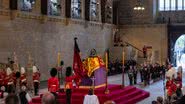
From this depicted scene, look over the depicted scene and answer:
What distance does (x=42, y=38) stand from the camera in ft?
92.9

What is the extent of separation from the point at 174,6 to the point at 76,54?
29.4 m

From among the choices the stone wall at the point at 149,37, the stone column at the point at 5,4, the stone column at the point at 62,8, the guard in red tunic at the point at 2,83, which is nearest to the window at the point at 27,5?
the stone column at the point at 5,4

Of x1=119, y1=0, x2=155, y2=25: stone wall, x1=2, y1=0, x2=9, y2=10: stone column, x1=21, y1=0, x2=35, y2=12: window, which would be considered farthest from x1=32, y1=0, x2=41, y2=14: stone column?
x1=119, y1=0, x2=155, y2=25: stone wall

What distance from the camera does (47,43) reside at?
2903cm

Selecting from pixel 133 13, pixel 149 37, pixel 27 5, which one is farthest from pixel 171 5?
pixel 27 5

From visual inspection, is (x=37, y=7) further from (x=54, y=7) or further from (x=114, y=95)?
(x=114, y=95)

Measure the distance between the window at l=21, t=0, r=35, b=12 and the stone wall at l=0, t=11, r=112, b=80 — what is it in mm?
385

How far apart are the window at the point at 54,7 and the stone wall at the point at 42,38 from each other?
0.47 metres

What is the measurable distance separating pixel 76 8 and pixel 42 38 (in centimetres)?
655

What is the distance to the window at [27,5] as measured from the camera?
2561 centimetres

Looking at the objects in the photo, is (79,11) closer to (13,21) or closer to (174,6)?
(13,21)

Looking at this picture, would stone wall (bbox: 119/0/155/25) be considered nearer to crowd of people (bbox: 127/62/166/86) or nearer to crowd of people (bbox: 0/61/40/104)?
crowd of people (bbox: 127/62/166/86)

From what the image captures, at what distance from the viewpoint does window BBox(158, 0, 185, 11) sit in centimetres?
4500

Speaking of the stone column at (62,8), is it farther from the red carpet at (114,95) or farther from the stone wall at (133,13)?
the stone wall at (133,13)
